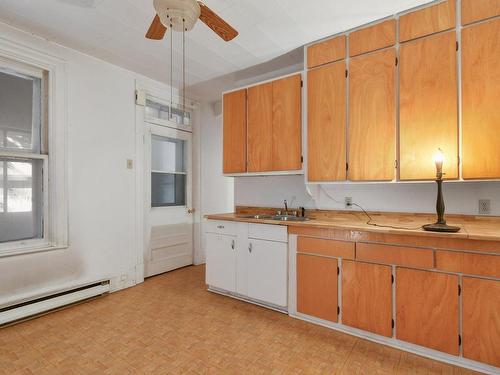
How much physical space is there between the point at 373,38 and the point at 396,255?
6.16 feet

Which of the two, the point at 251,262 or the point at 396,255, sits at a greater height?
the point at 396,255

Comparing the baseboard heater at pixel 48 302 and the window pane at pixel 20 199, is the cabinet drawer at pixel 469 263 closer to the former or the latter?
the baseboard heater at pixel 48 302

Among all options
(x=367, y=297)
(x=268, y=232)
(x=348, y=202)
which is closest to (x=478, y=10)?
(x=348, y=202)

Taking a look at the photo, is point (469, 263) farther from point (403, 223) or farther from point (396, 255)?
point (403, 223)

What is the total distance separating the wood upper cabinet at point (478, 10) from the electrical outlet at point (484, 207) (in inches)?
54.9

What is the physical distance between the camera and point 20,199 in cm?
265

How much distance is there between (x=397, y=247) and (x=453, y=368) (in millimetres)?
848

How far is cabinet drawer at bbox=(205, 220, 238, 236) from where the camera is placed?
3004 mm

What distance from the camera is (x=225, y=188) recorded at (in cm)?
492

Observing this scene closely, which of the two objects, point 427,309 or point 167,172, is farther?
point 167,172

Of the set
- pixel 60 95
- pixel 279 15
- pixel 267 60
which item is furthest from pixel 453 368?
pixel 60 95

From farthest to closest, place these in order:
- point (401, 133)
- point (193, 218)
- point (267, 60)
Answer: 1. point (193, 218)
2. point (267, 60)
3. point (401, 133)

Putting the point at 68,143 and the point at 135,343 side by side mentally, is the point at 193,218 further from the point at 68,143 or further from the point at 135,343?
the point at 135,343

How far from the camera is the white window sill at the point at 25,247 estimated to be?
2.48 meters
